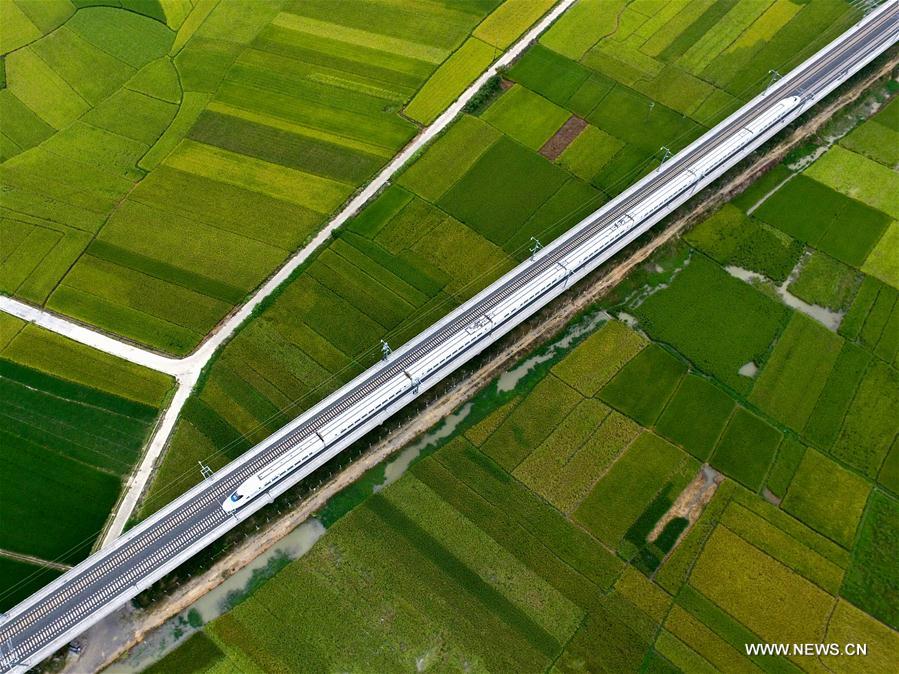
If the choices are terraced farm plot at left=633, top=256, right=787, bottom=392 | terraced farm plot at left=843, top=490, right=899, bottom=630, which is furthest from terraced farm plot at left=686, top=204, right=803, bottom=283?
terraced farm plot at left=843, top=490, right=899, bottom=630

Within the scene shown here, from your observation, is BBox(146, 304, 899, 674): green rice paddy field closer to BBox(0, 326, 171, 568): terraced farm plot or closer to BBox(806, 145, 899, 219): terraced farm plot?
BBox(0, 326, 171, 568): terraced farm plot

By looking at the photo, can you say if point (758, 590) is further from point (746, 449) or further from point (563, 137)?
point (563, 137)

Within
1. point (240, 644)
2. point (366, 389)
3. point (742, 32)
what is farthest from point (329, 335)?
point (742, 32)

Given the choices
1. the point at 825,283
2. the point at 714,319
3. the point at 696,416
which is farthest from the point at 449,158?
the point at 825,283

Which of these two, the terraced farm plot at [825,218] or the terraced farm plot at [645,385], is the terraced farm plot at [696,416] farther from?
the terraced farm plot at [825,218]

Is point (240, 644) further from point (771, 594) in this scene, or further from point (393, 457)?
point (771, 594)
